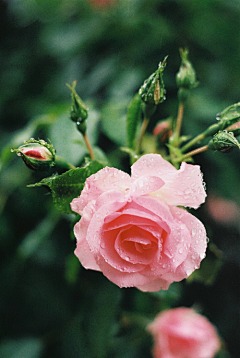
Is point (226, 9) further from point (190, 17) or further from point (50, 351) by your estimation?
point (50, 351)

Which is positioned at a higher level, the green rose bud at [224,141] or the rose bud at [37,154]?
the rose bud at [37,154]

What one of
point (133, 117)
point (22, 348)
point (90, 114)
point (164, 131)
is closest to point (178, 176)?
point (133, 117)

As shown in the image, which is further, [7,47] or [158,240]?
Answer: [7,47]

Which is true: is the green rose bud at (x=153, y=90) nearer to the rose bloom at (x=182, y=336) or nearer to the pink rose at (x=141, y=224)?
the pink rose at (x=141, y=224)

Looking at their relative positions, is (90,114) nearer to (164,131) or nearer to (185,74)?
(164,131)

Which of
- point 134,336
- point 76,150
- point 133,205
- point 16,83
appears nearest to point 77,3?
point 16,83

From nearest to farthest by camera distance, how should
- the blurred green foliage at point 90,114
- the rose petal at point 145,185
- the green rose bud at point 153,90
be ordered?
the rose petal at point 145,185, the green rose bud at point 153,90, the blurred green foliage at point 90,114

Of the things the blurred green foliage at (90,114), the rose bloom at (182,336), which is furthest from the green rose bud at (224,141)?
the rose bloom at (182,336)
